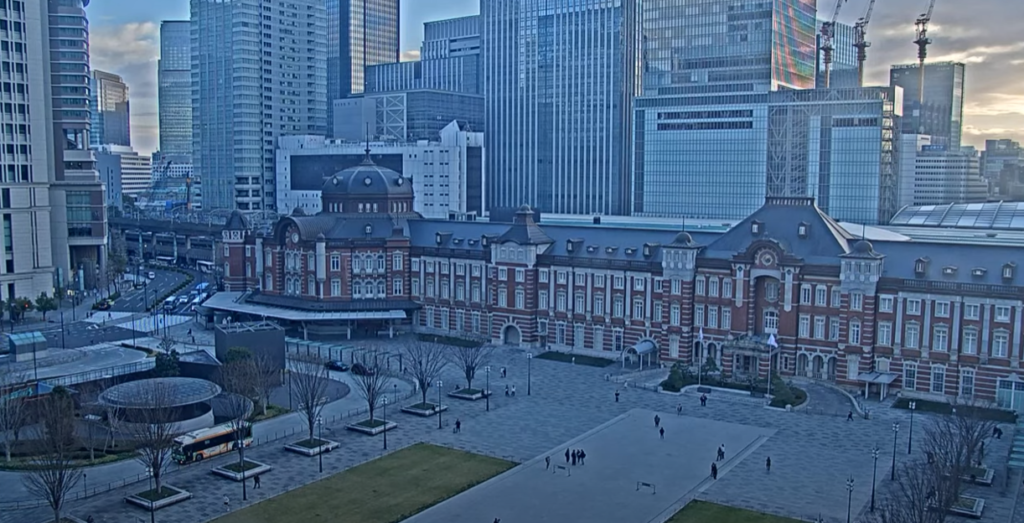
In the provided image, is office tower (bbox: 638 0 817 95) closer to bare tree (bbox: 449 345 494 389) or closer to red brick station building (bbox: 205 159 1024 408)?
red brick station building (bbox: 205 159 1024 408)

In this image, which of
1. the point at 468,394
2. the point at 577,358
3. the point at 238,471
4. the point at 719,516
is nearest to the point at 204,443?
the point at 238,471

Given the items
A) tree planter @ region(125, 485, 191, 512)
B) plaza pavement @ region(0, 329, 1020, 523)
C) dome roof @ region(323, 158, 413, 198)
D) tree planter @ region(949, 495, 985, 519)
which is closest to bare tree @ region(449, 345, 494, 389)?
plaza pavement @ region(0, 329, 1020, 523)

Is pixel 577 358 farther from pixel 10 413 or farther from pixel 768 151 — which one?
pixel 768 151

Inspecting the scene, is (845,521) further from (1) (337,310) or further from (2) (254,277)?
(2) (254,277)

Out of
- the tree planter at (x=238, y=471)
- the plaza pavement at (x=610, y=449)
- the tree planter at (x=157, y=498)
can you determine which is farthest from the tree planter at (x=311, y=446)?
the tree planter at (x=157, y=498)

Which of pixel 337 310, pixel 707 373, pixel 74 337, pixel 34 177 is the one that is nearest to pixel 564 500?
pixel 707 373
